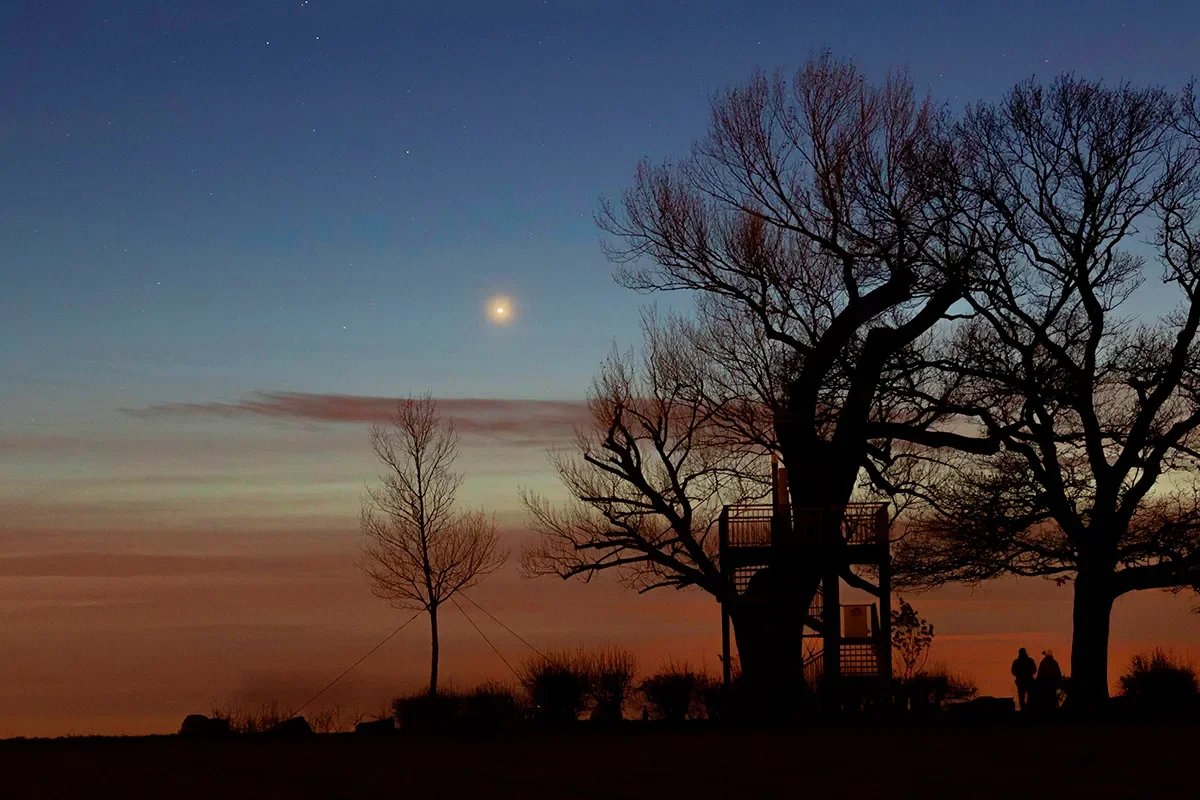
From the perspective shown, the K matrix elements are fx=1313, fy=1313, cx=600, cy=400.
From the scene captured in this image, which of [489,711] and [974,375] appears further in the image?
[974,375]

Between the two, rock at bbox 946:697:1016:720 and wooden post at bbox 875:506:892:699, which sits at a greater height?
wooden post at bbox 875:506:892:699

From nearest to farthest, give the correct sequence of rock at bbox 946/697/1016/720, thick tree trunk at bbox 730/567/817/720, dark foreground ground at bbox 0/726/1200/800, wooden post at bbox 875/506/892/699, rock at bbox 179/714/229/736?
dark foreground ground at bbox 0/726/1200/800, rock at bbox 179/714/229/736, rock at bbox 946/697/1016/720, wooden post at bbox 875/506/892/699, thick tree trunk at bbox 730/567/817/720

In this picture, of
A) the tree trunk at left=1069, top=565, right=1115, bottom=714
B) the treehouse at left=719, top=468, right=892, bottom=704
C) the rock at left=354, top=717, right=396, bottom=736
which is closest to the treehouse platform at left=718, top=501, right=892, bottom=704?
the treehouse at left=719, top=468, right=892, bottom=704

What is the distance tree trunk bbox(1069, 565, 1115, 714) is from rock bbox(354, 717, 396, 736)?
14.1 m

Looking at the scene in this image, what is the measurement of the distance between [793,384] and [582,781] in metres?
16.7

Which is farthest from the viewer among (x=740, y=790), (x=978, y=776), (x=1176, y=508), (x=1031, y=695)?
(x=1031, y=695)

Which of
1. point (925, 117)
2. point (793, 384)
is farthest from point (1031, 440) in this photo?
point (925, 117)

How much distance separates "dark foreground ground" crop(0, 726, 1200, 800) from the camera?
46.7 ft

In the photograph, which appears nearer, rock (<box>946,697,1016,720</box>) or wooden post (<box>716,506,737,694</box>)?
rock (<box>946,697,1016,720</box>)

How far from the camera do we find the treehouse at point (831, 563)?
1140 inches

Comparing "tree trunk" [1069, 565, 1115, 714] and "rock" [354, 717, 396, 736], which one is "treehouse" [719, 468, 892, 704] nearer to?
"tree trunk" [1069, 565, 1115, 714]

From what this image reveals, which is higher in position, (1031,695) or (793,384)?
(793,384)

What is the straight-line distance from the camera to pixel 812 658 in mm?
30547

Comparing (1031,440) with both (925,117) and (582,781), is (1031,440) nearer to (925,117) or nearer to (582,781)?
(925,117)
